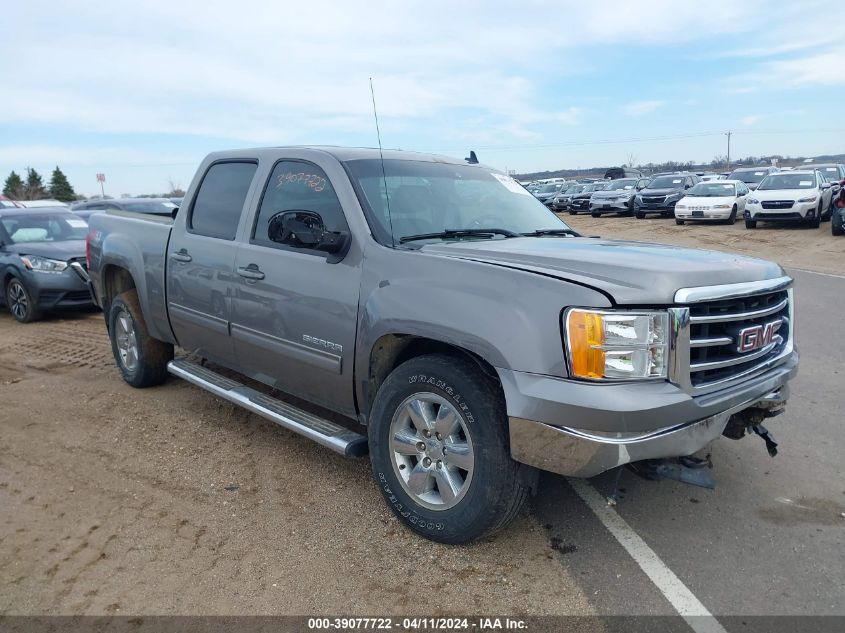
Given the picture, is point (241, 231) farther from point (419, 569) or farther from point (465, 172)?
point (419, 569)

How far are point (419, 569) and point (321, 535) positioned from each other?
59cm

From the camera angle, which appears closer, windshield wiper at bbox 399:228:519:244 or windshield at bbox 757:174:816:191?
windshield wiper at bbox 399:228:519:244

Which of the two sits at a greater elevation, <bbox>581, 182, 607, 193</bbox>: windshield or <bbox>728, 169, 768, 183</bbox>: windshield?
<bbox>728, 169, 768, 183</bbox>: windshield

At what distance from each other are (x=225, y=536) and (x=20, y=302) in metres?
7.79

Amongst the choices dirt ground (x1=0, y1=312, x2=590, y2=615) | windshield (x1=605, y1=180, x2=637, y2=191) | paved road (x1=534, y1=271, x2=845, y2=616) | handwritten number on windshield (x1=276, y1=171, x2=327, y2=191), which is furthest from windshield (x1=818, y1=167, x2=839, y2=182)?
dirt ground (x1=0, y1=312, x2=590, y2=615)

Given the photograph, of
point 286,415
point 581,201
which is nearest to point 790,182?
point 581,201

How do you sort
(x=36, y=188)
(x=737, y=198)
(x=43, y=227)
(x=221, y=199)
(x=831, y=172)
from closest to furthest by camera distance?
(x=221, y=199) < (x=43, y=227) < (x=737, y=198) < (x=831, y=172) < (x=36, y=188)

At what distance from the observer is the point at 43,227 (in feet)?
33.9

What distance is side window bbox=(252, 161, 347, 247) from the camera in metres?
3.87

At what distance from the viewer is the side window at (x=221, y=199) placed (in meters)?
4.55

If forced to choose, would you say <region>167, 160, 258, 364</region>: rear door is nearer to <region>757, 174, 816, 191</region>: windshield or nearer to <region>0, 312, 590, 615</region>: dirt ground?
<region>0, 312, 590, 615</region>: dirt ground

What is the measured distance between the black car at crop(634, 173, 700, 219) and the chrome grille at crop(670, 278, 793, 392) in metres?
23.7

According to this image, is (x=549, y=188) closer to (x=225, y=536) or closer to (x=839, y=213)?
(x=839, y=213)

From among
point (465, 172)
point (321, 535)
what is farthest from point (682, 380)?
point (465, 172)
